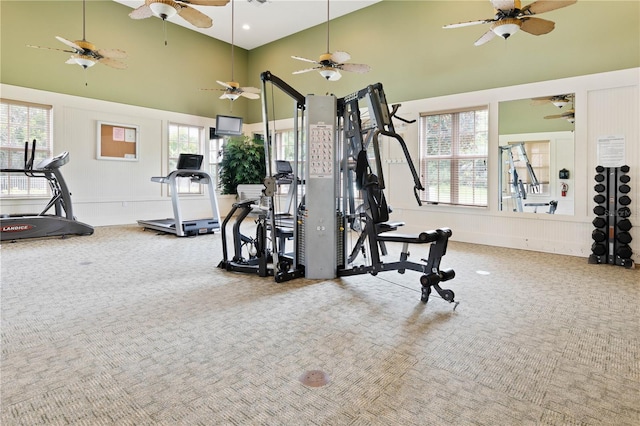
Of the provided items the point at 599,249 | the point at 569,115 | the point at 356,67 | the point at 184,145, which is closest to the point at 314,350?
the point at 599,249

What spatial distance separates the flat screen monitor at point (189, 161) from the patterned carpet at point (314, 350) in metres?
3.33

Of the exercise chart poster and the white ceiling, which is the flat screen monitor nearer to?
the white ceiling

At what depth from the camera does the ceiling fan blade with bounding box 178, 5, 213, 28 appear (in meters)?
4.90

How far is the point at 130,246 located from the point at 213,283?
2885 millimetres

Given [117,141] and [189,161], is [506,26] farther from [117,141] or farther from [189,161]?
[117,141]

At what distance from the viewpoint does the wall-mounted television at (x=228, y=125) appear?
977cm

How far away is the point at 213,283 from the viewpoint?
402cm

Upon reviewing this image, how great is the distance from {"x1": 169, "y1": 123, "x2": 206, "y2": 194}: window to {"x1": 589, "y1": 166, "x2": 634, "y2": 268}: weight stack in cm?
841

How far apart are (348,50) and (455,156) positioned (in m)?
3.69

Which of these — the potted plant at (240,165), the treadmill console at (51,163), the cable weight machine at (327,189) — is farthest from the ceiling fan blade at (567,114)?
the treadmill console at (51,163)

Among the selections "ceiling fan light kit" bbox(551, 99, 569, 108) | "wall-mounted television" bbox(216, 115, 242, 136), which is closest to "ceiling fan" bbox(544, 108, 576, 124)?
"ceiling fan light kit" bbox(551, 99, 569, 108)

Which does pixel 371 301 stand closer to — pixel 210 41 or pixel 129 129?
pixel 129 129

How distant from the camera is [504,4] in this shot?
14.4ft

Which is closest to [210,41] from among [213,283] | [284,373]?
[213,283]
